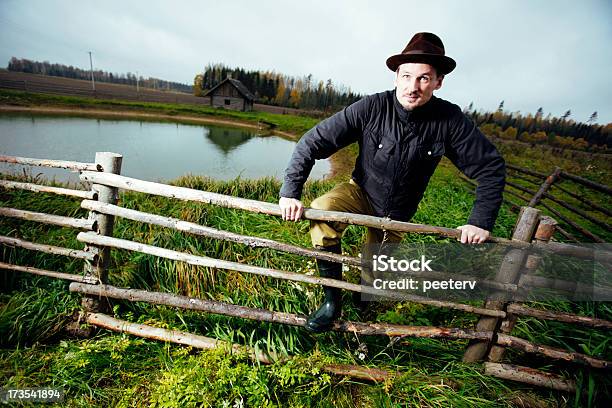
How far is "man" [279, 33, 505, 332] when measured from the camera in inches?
70.8

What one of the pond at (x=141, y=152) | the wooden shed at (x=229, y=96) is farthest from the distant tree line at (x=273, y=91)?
the pond at (x=141, y=152)

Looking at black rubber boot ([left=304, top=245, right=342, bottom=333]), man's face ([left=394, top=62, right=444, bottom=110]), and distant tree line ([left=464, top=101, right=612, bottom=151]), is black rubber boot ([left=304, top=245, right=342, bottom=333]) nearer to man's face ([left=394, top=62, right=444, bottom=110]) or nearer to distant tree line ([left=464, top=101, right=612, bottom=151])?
man's face ([left=394, top=62, right=444, bottom=110])

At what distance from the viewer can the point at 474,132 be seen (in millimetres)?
1897

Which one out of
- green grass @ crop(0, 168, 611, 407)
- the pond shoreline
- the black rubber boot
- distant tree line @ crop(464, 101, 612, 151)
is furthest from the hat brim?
distant tree line @ crop(464, 101, 612, 151)

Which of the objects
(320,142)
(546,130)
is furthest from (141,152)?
(546,130)

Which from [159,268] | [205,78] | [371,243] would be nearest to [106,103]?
[159,268]

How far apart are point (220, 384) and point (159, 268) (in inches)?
62.8

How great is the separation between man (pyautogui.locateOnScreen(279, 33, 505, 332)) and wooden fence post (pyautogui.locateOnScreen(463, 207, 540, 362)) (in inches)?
8.2

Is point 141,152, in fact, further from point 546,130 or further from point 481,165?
point 546,130

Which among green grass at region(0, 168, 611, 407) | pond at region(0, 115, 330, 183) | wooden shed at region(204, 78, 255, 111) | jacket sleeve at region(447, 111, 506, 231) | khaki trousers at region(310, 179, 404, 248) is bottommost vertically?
green grass at region(0, 168, 611, 407)

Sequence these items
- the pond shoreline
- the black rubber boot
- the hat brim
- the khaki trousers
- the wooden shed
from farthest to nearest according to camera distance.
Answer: the wooden shed → the pond shoreline → the black rubber boot → the khaki trousers → the hat brim

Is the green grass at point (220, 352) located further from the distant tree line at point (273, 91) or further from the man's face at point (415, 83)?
the distant tree line at point (273, 91)

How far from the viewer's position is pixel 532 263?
1.87 m

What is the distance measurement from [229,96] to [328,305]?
129 ft
